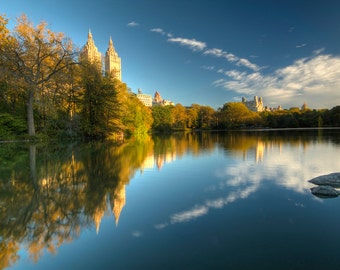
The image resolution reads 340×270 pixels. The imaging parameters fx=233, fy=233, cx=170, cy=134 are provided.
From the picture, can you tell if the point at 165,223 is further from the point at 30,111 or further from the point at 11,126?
the point at 11,126

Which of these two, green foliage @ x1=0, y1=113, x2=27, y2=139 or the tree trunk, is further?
green foliage @ x1=0, y1=113, x2=27, y2=139

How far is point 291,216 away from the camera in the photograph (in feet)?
17.1

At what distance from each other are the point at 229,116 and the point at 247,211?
94.4m

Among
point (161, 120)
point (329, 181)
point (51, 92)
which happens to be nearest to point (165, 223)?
point (329, 181)

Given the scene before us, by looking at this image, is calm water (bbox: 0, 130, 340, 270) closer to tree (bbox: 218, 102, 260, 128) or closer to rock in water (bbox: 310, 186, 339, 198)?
rock in water (bbox: 310, 186, 339, 198)

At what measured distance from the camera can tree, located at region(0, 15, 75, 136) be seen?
23.7 m

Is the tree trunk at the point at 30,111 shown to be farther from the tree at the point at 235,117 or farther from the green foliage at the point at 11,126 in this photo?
the tree at the point at 235,117

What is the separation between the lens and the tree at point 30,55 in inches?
933

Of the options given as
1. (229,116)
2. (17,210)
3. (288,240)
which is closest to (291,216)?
(288,240)

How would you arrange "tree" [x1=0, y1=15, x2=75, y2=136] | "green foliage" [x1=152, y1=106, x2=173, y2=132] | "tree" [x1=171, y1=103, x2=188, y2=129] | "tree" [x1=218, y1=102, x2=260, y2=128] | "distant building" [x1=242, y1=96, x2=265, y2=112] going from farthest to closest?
1. "distant building" [x1=242, y1=96, x2=265, y2=112]
2. "tree" [x1=218, y1=102, x2=260, y2=128]
3. "tree" [x1=171, y1=103, x2=188, y2=129]
4. "green foliage" [x1=152, y1=106, x2=173, y2=132]
5. "tree" [x1=0, y1=15, x2=75, y2=136]

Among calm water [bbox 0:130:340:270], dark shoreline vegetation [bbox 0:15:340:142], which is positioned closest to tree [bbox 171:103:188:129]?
dark shoreline vegetation [bbox 0:15:340:142]

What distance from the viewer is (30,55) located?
24.6 metres

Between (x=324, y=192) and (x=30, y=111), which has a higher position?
(x=30, y=111)

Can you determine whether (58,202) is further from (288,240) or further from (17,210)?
(288,240)
